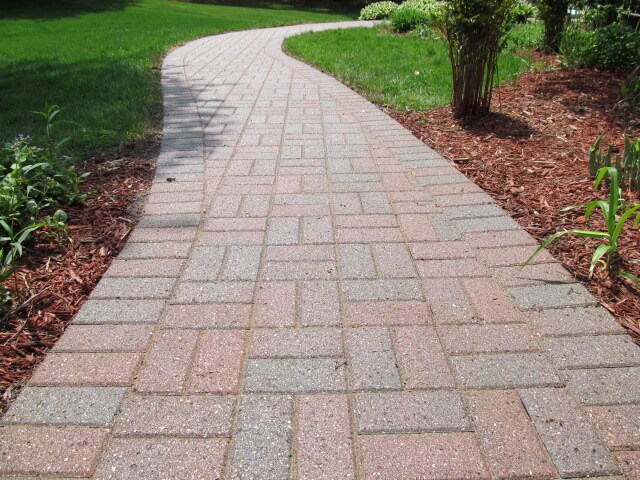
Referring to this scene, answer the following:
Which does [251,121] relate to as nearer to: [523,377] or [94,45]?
[523,377]

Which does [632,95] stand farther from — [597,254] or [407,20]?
[407,20]

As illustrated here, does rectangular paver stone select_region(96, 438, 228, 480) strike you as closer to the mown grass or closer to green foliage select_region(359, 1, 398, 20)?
the mown grass

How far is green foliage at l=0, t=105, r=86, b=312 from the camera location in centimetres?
278

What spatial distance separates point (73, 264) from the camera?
8.84 feet

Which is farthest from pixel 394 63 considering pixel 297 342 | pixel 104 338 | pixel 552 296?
pixel 104 338

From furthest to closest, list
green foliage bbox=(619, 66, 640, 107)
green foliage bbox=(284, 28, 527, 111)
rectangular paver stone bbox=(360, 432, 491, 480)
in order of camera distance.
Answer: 1. green foliage bbox=(284, 28, 527, 111)
2. green foliage bbox=(619, 66, 640, 107)
3. rectangular paver stone bbox=(360, 432, 491, 480)

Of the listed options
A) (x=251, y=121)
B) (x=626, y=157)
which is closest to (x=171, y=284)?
(x=626, y=157)

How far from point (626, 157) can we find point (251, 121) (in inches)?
134

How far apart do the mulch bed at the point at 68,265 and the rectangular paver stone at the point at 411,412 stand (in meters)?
1.22

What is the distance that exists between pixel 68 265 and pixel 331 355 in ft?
4.90

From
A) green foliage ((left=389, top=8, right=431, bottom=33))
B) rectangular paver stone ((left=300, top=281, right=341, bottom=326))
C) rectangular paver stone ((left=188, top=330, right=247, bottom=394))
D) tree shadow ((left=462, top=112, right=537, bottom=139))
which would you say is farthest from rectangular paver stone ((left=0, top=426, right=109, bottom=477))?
green foliage ((left=389, top=8, right=431, bottom=33))

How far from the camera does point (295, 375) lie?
6.30 feet

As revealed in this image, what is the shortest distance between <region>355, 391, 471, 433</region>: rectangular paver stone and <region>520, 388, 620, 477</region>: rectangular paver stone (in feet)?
0.78

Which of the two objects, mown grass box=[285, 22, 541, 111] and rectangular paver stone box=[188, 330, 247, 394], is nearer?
rectangular paver stone box=[188, 330, 247, 394]
